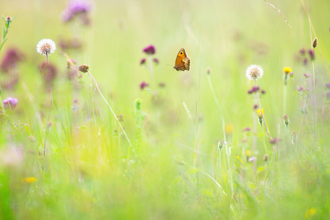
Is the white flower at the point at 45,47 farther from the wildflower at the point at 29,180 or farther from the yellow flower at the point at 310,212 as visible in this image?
the yellow flower at the point at 310,212

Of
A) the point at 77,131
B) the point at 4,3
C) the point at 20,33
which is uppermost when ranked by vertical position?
the point at 4,3

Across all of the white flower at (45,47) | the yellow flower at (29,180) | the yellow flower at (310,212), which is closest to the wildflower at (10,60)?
the white flower at (45,47)

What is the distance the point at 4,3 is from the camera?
18.9 ft

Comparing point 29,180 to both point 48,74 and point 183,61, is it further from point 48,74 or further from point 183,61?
point 183,61

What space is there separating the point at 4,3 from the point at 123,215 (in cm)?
659

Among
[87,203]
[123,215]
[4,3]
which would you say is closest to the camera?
[123,215]

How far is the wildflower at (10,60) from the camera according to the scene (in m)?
2.02

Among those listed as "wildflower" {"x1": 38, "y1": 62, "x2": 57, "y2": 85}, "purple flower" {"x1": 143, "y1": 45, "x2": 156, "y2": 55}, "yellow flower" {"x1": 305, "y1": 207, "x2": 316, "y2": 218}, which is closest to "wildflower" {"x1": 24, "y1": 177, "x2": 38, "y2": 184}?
"wildflower" {"x1": 38, "y1": 62, "x2": 57, "y2": 85}

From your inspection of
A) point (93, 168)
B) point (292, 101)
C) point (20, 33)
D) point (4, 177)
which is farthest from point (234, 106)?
point (20, 33)

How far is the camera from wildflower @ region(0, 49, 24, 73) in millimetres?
2016

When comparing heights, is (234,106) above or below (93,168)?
above

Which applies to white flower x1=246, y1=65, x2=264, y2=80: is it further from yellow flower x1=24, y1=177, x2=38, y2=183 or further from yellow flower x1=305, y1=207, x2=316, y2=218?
yellow flower x1=24, y1=177, x2=38, y2=183

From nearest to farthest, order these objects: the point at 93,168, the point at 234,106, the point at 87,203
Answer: the point at 87,203
the point at 93,168
the point at 234,106

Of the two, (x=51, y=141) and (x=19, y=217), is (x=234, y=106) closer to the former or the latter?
(x=51, y=141)
